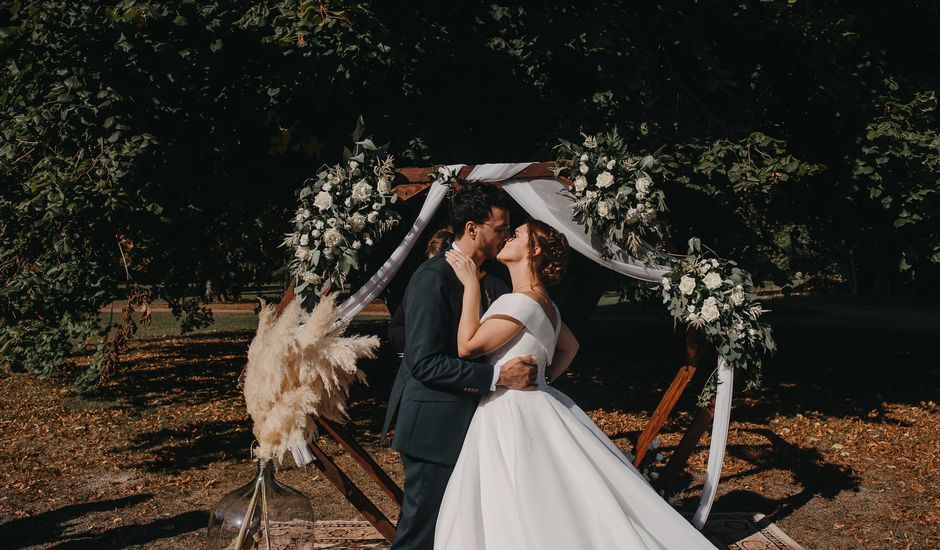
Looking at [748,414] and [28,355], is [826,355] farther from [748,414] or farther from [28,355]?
[28,355]

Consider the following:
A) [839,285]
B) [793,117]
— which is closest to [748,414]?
[793,117]

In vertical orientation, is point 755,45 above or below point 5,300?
above

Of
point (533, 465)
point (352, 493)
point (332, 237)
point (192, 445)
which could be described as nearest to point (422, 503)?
point (533, 465)

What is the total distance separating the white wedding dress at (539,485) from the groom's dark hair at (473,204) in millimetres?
489

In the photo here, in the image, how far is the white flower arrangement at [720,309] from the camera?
5586mm

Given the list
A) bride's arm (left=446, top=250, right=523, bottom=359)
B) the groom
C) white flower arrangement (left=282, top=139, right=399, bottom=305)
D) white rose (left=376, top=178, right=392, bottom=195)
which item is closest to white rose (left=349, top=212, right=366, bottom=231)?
white flower arrangement (left=282, top=139, right=399, bottom=305)

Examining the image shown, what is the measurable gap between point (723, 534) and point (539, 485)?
2.90 meters

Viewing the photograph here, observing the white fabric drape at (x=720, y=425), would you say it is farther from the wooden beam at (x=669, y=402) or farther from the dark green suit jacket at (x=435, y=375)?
the dark green suit jacket at (x=435, y=375)

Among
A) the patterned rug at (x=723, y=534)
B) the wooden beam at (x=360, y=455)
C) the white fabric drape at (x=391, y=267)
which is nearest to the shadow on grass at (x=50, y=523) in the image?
the patterned rug at (x=723, y=534)

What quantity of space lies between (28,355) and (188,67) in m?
3.63

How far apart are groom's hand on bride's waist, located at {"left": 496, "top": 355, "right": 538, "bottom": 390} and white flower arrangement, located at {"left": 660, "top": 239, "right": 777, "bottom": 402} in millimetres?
2055

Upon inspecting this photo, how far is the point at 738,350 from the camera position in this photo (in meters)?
5.62

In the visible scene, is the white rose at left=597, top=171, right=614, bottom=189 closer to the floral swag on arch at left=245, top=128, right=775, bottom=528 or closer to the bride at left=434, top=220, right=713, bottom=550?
the floral swag on arch at left=245, top=128, right=775, bottom=528

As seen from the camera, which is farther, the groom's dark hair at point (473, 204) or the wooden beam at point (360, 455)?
the wooden beam at point (360, 455)
